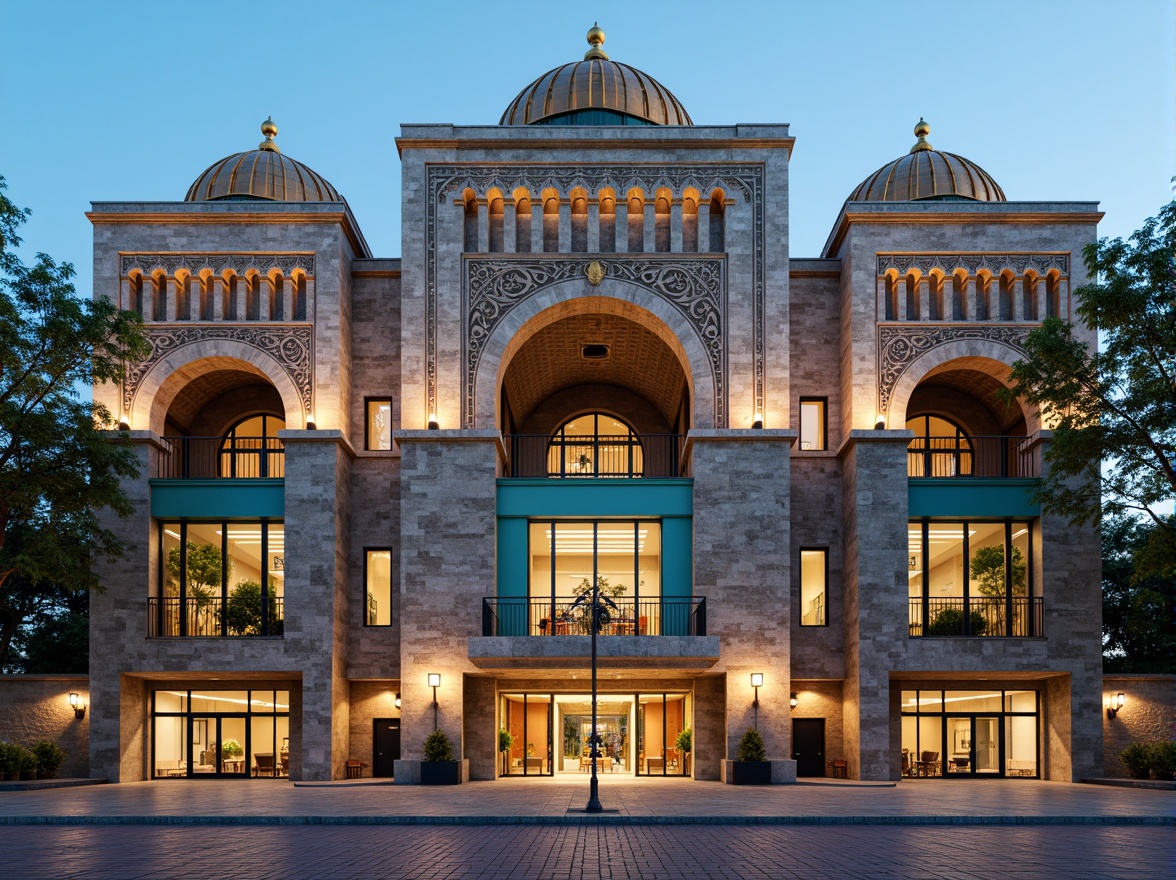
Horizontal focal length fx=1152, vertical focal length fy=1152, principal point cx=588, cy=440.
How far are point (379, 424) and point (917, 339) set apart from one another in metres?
13.6

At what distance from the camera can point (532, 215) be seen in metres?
28.3

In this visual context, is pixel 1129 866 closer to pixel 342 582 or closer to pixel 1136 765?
pixel 1136 765

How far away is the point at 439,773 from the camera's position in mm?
25641

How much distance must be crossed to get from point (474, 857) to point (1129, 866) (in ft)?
23.4

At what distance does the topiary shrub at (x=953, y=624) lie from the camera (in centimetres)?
2750

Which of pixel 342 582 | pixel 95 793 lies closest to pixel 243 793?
pixel 95 793

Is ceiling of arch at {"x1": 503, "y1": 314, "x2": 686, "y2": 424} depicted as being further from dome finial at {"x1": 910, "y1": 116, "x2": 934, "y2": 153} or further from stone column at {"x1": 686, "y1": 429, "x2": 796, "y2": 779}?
dome finial at {"x1": 910, "y1": 116, "x2": 934, "y2": 153}

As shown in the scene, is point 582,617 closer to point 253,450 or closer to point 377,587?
point 377,587

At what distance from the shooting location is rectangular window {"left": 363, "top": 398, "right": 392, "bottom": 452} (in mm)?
29281

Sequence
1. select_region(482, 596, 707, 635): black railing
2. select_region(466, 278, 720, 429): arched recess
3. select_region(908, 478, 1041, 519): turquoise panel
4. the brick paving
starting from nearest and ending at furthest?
the brick paving → select_region(482, 596, 707, 635): black railing → select_region(908, 478, 1041, 519): turquoise panel → select_region(466, 278, 720, 429): arched recess

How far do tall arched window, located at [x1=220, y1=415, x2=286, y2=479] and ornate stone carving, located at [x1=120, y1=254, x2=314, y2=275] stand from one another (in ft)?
15.5

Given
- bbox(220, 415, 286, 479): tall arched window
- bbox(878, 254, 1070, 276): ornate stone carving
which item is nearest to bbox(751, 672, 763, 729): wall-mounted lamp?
bbox(878, 254, 1070, 276): ornate stone carving

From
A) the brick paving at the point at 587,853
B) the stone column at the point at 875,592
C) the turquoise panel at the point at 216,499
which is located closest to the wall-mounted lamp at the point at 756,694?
the stone column at the point at 875,592

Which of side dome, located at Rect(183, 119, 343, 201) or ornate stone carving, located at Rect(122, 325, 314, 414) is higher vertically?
side dome, located at Rect(183, 119, 343, 201)
